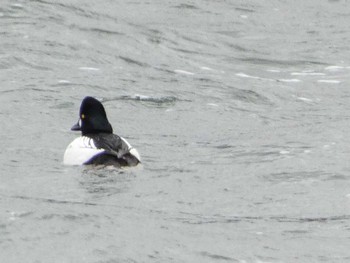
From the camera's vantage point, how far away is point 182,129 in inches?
592

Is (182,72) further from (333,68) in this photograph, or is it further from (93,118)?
(93,118)

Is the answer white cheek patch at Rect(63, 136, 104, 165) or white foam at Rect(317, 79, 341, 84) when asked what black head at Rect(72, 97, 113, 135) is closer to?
white cheek patch at Rect(63, 136, 104, 165)

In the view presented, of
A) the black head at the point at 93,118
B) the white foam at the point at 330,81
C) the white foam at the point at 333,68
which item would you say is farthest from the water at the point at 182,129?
the black head at the point at 93,118

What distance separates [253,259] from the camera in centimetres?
948

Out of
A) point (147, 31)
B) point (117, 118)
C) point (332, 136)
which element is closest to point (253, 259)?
point (332, 136)

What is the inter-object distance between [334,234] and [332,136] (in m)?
4.48

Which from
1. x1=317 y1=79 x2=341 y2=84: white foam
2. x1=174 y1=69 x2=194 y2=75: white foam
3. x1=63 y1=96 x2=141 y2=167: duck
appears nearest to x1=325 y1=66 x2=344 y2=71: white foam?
x1=317 y1=79 x2=341 y2=84: white foam

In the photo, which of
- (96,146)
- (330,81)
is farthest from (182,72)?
(96,146)

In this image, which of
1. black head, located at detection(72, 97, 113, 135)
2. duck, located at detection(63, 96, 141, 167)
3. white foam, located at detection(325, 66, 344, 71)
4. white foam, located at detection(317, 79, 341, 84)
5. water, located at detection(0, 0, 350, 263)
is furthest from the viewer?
white foam, located at detection(325, 66, 344, 71)

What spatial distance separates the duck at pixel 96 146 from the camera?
1272cm

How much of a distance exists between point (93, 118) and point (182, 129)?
1.65 m

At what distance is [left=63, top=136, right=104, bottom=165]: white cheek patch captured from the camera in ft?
42.0

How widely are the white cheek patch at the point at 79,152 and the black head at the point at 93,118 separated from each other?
1.69 ft

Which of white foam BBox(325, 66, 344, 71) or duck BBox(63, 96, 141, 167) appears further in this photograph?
white foam BBox(325, 66, 344, 71)
